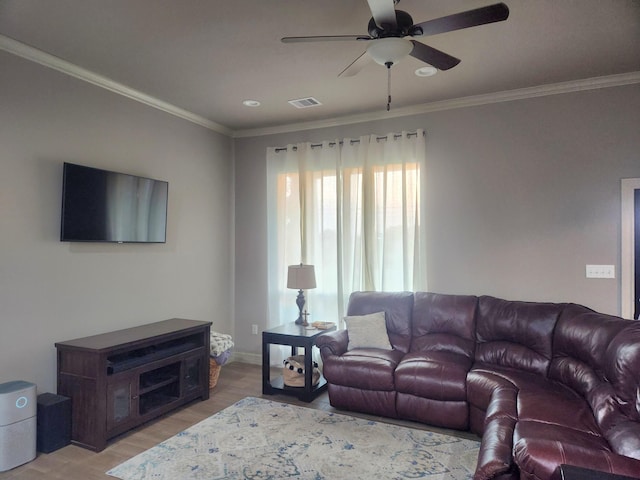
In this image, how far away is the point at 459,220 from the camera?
427 cm

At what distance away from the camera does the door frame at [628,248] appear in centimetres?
356

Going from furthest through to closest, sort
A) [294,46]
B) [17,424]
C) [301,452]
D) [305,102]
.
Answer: [305,102] < [294,46] < [301,452] < [17,424]

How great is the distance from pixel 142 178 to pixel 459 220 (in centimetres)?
325

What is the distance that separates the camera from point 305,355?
397 cm

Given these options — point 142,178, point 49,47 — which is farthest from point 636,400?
point 49,47

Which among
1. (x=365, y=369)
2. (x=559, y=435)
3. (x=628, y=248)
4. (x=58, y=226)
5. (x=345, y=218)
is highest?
(x=345, y=218)

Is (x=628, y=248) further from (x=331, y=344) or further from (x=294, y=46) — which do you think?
(x=294, y=46)

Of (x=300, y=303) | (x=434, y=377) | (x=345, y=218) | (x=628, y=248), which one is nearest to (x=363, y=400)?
(x=434, y=377)

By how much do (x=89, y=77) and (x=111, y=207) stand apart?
114 centimetres

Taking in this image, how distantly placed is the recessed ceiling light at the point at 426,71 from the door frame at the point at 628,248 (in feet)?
6.52

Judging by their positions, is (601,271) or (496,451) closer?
(496,451)

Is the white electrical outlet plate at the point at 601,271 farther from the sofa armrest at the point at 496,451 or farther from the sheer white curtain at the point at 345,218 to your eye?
the sofa armrest at the point at 496,451

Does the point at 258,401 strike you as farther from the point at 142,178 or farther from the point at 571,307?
the point at 571,307

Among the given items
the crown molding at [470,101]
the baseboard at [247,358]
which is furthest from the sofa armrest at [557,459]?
the baseboard at [247,358]
